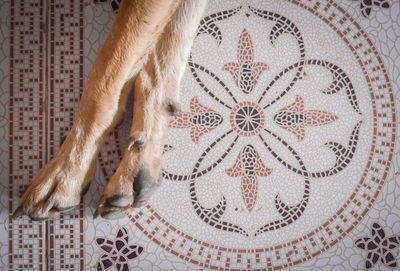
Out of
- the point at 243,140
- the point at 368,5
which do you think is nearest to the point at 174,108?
the point at 243,140

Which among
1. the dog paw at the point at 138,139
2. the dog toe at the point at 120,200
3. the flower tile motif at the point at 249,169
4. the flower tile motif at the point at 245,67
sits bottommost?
the dog toe at the point at 120,200

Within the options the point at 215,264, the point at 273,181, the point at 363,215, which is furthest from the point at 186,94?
the point at 363,215

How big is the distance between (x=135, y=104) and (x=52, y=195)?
9.1 inches

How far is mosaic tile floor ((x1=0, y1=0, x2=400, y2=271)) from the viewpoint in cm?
82

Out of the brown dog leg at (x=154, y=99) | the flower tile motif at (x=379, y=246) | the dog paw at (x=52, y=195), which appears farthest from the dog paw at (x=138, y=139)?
the flower tile motif at (x=379, y=246)

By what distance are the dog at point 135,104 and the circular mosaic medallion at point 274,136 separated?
7.2 inches

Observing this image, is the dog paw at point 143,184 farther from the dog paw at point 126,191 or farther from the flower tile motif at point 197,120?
the flower tile motif at point 197,120

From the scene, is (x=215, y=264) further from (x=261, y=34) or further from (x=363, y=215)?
(x=261, y=34)

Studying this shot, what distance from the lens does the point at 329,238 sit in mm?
865

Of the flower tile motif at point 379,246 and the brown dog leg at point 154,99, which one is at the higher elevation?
the brown dog leg at point 154,99

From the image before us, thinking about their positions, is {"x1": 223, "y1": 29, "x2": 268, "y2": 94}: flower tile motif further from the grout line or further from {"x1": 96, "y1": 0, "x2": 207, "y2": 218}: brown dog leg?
the grout line

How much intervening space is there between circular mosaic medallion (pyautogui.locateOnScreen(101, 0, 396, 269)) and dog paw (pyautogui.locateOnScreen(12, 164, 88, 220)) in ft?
0.73

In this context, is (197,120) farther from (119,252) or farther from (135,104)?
(119,252)

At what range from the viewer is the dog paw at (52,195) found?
2.23ft
